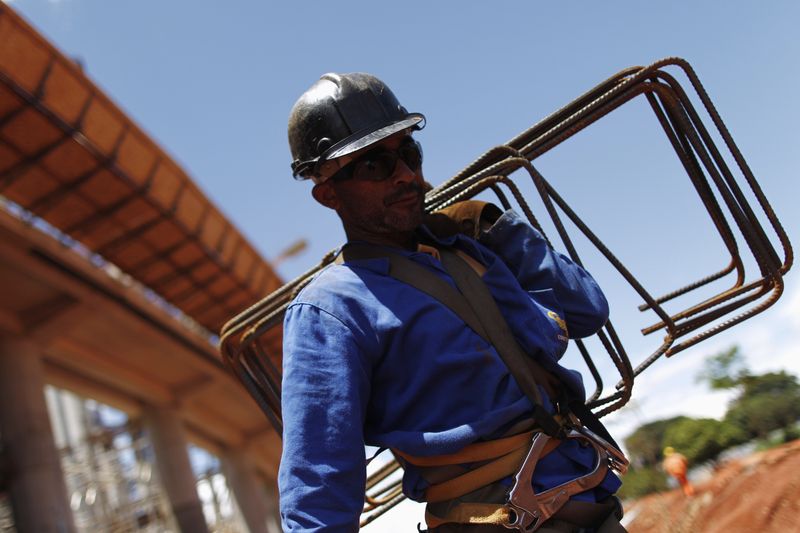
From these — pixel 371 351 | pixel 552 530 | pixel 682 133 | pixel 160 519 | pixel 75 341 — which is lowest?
pixel 552 530

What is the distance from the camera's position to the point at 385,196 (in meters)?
2.70

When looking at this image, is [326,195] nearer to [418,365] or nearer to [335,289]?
[335,289]

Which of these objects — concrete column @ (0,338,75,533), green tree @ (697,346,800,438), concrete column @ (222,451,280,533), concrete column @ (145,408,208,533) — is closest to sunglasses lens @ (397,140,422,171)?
green tree @ (697,346,800,438)

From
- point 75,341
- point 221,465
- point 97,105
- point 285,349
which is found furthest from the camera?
point 221,465

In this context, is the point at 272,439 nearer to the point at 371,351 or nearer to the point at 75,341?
the point at 75,341

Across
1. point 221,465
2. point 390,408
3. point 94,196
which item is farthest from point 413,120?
point 221,465

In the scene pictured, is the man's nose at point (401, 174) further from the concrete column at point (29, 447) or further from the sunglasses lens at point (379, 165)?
the concrete column at point (29, 447)

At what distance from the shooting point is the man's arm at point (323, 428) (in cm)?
226

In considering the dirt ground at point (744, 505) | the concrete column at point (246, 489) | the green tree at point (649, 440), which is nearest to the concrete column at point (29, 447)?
the green tree at point (649, 440)

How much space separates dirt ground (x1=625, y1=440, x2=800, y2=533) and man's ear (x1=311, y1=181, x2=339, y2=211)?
10.9 ft

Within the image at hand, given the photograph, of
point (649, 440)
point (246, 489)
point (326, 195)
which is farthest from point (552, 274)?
point (246, 489)

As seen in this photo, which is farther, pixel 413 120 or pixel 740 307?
pixel 740 307

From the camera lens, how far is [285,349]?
2.52m

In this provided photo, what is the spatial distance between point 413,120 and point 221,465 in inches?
1367
